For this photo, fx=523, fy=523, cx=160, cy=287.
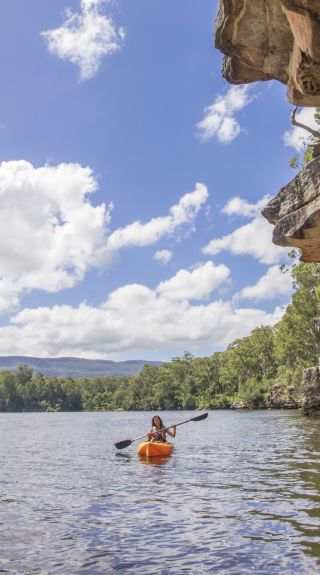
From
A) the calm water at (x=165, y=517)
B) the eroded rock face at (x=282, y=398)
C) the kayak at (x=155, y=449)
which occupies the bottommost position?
the calm water at (x=165, y=517)

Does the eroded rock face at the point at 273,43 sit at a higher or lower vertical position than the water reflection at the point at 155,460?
higher

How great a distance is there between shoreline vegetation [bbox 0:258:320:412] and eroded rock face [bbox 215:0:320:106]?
23789mm

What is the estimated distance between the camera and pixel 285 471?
49.4 feet

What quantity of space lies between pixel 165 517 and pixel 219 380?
110 metres

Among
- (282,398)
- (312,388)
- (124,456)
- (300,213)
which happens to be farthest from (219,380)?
(300,213)

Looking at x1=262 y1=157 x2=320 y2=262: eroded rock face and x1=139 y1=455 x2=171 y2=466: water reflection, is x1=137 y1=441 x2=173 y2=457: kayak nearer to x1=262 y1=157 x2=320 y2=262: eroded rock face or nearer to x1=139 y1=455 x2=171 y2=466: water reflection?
x1=139 y1=455 x2=171 y2=466: water reflection

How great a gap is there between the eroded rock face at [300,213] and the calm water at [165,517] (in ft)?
18.8

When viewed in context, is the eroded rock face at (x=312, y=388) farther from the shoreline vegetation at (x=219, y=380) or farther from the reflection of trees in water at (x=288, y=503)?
the reflection of trees in water at (x=288, y=503)

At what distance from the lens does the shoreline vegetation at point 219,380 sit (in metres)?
62.0

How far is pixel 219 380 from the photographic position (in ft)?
386

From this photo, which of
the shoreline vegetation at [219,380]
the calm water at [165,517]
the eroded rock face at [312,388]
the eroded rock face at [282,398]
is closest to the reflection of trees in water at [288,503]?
the calm water at [165,517]

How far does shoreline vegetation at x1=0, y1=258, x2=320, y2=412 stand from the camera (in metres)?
62.0

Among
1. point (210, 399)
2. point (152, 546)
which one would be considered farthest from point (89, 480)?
point (210, 399)

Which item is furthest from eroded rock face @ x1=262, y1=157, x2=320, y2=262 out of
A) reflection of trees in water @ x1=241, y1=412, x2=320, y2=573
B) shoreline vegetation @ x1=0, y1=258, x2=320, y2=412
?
shoreline vegetation @ x1=0, y1=258, x2=320, y2=412
